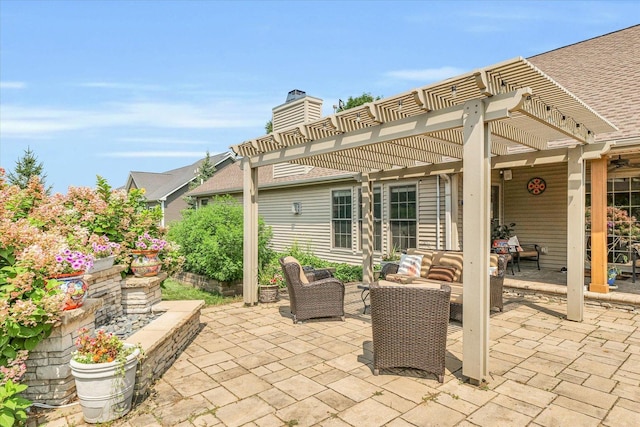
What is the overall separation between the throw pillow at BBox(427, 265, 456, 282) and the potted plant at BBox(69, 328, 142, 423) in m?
4.76

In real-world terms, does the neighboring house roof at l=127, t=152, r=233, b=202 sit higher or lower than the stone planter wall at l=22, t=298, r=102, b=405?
higher

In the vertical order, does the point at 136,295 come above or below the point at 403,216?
below

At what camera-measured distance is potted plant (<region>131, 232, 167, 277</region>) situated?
5.13 metres

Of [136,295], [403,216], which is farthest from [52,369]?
[403,216]

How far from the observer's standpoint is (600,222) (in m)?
6.02

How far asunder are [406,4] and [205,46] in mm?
4670

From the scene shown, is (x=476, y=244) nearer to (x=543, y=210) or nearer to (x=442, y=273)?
(x=442, y=273)

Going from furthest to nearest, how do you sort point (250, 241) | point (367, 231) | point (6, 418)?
1. point (367, 231)
2. point (250, 241)
3. point (6, 418)

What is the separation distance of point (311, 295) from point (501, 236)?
554 cm

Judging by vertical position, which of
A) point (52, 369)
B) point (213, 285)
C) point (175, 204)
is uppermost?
point (175, 204)

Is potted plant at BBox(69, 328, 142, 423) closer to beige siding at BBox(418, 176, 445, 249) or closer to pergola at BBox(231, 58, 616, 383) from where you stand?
pergola at BBox(231, 58, 616, 383)

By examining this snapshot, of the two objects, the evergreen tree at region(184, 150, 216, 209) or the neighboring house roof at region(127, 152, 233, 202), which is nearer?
the evergreen tree at region(184, 150, 216, 209)

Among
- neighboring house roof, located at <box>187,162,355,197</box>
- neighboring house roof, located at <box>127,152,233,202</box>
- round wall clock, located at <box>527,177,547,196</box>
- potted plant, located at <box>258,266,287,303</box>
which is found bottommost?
potted plant, located at <box>258,266,287,303</box>

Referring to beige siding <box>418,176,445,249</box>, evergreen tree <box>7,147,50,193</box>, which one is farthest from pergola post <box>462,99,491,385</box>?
evergreen tree <box>7,147,50,193</box>
